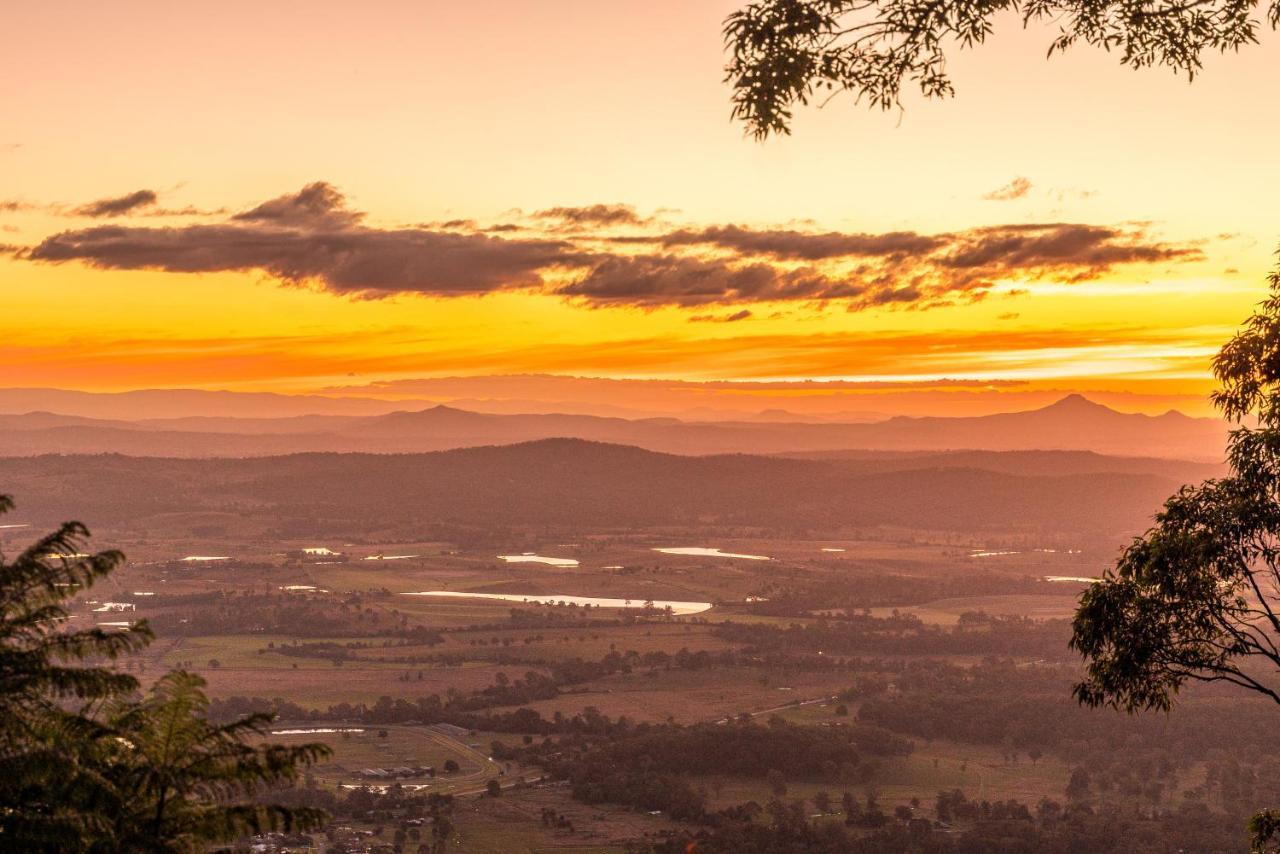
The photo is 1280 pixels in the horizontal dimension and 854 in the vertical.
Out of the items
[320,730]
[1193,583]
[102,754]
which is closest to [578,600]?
[320,730]

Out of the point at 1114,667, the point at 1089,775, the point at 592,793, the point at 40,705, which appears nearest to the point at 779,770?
the point at 592,793

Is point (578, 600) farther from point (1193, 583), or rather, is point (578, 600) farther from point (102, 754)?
point (102, 754)

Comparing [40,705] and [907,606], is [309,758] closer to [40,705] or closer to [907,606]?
[40,705]

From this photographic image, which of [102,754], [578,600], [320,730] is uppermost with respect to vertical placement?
[102,754]

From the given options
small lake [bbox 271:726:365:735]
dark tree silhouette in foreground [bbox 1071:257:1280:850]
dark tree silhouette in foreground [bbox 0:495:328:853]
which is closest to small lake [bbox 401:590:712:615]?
small lake [bbox 271:726:365:735]

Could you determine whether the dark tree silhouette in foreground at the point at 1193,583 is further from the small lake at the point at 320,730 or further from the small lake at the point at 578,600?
the small lake at the point at 578,600

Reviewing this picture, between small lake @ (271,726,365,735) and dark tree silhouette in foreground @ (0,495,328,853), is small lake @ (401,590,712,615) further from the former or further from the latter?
dark tree silhouette in foreground @ (0,495,328,853)
